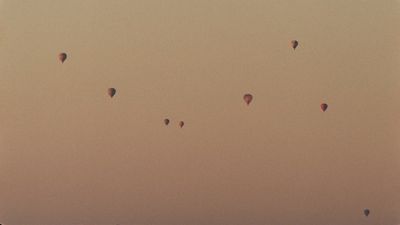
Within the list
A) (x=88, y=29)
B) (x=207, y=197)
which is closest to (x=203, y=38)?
(x=88, y=29)

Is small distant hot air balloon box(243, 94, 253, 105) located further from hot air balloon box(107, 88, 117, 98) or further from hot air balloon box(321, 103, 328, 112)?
hot air balloon box(107, 88, 117, 98)

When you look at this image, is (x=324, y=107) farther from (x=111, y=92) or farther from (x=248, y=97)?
(x=111, y=92)

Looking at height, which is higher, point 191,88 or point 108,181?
point 191,88

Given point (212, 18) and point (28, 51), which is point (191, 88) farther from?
point (28, 51)

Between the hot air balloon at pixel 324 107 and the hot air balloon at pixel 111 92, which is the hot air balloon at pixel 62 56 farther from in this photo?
the hot air balloon at pixel 324 107

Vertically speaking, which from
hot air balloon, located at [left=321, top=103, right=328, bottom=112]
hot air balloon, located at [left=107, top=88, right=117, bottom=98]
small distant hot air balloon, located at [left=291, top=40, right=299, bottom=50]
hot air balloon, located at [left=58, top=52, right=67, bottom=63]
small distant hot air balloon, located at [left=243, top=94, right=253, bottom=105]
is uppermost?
small distant hot air balloon, located at [left=291, top=40, right=299, bottom=50]

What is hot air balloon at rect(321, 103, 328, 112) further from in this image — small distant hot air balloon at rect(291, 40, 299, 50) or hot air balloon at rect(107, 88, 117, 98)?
hot air balloon at rect(107, 88, 117, 98)

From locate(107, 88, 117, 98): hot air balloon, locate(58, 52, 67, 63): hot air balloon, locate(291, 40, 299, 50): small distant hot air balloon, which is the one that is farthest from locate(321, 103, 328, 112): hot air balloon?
locate(58, 52, 67, 63): hot air balloon

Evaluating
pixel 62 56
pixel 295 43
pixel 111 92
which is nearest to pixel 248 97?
pixel 295 43

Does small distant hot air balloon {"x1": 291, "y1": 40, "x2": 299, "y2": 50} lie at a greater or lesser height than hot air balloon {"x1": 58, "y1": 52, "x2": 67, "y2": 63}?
greater

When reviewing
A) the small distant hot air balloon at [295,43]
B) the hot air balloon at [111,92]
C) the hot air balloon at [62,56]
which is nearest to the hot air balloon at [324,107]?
the small distant hot air balloon at [295,43]

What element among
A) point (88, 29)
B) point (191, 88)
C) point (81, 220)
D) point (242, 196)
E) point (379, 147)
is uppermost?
point (88, 29)
